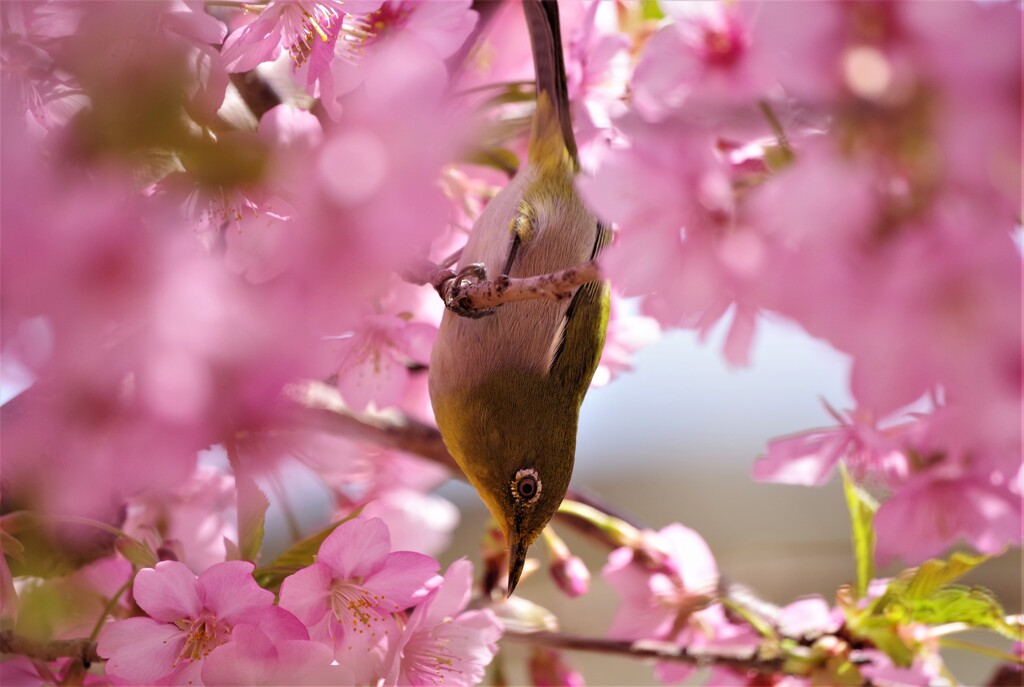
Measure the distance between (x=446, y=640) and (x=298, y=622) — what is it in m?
0.15

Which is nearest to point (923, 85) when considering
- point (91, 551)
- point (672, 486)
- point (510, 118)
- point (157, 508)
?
point (510, 118)

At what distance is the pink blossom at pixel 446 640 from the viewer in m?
0.75

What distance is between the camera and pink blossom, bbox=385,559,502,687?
0.75m

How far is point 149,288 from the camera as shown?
48 cm

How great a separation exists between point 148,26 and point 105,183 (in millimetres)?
78

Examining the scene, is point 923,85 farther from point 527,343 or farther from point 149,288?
point 527,343

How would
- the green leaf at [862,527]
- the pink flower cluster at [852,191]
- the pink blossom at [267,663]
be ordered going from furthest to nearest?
the green leaf at [862,527] → the pink blossom at [267,663] → the pink flower cluster at [852,191]

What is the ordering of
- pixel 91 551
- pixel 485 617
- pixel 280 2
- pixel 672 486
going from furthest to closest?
1. pixel 672 486
2. pixel 91 551
3. pixel 485 617
4. pixel 280 2

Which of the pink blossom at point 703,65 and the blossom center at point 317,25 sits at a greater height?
the pink blossom at point 703,65

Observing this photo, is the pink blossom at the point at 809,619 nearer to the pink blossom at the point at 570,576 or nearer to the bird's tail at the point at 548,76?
the pink blossom at the point at 570,576

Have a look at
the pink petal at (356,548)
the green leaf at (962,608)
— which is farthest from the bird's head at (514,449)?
the green leaf at (962,608)

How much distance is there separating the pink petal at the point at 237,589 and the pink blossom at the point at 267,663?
0.11ft

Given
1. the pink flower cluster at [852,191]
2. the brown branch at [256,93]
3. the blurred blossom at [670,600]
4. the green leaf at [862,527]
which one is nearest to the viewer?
the pink flower cluster at [852,191]

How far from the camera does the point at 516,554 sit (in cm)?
93
